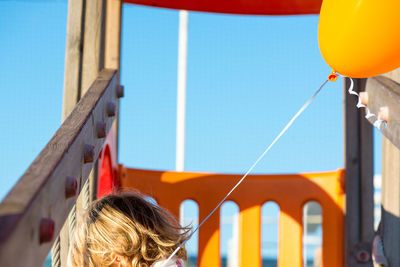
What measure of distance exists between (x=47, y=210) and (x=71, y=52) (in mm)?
1181

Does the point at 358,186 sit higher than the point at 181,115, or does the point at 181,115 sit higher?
the point at 181,115

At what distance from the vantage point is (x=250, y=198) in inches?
109

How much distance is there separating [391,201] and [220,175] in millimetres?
985

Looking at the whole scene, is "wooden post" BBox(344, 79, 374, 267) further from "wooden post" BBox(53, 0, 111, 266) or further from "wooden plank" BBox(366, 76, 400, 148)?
"wooden post" BBox(53, 0, 111, 266)

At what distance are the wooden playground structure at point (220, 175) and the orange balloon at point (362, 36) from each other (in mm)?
175

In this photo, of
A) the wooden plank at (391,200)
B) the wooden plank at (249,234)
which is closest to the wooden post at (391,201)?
the wooden plank at (391,200)

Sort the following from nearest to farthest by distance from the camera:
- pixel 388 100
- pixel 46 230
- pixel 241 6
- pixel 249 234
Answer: pixel 46 230, pixel 388 100, pixel 249 234, pixel 241 6

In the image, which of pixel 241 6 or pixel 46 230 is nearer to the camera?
pixel 46 230

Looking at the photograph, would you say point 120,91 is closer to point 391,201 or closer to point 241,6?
point 391,201

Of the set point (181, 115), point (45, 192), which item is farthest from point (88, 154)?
point (181, 115)

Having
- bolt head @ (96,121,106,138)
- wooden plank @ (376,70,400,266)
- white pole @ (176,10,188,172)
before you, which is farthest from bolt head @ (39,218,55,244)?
white pole @ (176,10,188,172)

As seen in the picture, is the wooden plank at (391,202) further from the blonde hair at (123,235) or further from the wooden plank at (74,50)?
the wooden plank at (74,50)

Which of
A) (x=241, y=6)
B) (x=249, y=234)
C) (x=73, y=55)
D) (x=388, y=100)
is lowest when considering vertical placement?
(x=249, y=234)

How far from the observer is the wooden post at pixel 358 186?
2434 millimetres
